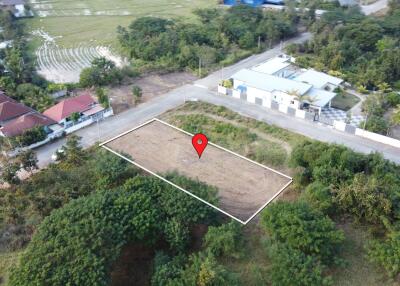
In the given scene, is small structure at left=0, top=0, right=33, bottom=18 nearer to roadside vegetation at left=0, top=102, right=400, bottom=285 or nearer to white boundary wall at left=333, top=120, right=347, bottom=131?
roadside vegetation at left=0, top=102, right=400, bottom=285

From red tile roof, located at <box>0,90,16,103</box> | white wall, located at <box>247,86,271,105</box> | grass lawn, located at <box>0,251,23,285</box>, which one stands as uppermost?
red tile roof, located at <box>0,90,16,103</box>

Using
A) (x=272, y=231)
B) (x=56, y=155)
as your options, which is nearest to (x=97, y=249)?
(x=272, y=231)

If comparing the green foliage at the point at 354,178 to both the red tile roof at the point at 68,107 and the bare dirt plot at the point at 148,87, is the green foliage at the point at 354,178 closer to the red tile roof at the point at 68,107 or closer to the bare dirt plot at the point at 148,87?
the bare dirt plot at the point at 148,87

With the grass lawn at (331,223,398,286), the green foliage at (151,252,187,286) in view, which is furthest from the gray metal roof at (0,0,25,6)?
the grass lawn at (331,223,398,286)

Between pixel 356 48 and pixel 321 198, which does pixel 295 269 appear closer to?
pixel 321 198

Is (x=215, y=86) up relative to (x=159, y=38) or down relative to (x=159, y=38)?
down

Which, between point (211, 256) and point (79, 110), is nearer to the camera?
point (211, 256)

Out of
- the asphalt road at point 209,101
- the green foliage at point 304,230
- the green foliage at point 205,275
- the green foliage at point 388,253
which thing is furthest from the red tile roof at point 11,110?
the green foliage at point 388,253

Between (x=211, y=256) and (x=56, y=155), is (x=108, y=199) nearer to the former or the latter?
(x=211, y=256)
